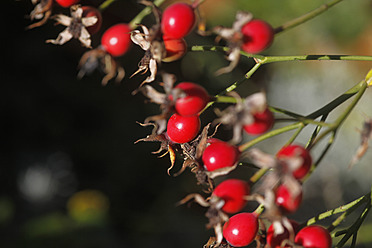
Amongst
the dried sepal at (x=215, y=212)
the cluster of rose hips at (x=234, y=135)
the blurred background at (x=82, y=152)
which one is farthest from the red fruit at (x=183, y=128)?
the blurred background at (x=82, y=152)

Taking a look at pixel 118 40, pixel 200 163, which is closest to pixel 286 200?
pixel 200 163

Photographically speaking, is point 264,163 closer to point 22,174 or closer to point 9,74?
point 9,74

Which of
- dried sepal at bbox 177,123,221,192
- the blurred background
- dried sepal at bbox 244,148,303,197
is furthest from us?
the blurred background

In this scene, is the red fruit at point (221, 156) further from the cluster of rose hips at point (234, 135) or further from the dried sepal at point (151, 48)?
the dried sepal at point (151, 48)

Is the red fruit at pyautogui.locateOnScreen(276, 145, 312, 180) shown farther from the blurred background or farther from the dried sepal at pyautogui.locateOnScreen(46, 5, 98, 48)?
the blurred background

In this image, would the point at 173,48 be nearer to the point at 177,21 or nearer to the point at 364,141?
the point at 177,21

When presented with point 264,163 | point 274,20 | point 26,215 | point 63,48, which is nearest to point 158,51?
point 264,163

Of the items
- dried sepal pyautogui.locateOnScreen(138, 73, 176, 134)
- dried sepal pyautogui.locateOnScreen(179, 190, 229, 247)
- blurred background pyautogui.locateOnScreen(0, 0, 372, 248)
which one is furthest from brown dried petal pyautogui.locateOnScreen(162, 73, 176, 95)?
blurred background pyautogui.locateOnScreen(0, 0, 372, 248)

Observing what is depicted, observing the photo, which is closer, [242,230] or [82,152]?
[242,230]
